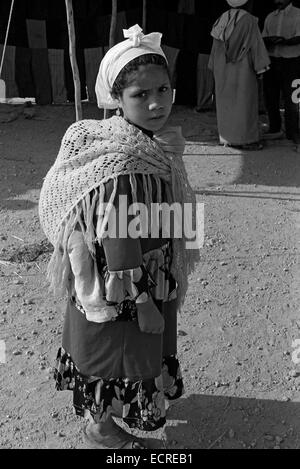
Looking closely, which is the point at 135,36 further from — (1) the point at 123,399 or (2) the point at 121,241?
(1) the point at 123,399

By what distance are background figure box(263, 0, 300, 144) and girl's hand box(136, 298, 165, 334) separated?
16.0 feet

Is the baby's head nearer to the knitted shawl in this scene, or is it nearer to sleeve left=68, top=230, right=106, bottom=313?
the knitted shawl

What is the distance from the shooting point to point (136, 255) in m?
2.06

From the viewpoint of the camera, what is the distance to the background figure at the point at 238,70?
20.2 feet

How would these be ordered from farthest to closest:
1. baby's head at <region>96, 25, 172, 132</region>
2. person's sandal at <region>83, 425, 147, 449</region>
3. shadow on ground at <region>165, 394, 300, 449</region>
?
shadow on ground at <region>165, 394, 300, 449</region>, person's sandal at <region>83, 425, 147, 449</region>, baby's head at <region>96, 25, 172, 132</region>

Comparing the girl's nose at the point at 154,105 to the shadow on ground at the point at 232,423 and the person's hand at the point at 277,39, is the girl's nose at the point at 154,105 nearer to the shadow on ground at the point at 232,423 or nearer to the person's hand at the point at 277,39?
the shadow on ground at the point at 232,423

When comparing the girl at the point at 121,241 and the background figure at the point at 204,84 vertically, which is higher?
the girl at the point at 121,241

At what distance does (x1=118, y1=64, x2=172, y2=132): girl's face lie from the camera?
2023 millimetres

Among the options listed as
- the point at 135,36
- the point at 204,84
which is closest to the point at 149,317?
the point at 135,36

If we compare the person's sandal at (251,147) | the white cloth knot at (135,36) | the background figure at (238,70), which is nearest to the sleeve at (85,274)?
the white cloth knot at (135,36)

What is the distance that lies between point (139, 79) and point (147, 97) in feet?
0.21

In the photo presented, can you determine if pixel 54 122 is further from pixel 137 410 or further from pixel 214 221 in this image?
pixel 137 410

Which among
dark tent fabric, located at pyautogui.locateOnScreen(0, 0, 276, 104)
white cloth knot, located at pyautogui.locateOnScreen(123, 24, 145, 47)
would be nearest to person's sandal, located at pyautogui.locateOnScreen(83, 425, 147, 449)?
white cloth knot, located at pyautogui.locateOnScreen(123, 24, 145, 47)

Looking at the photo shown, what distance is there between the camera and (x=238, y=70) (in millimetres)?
6441
